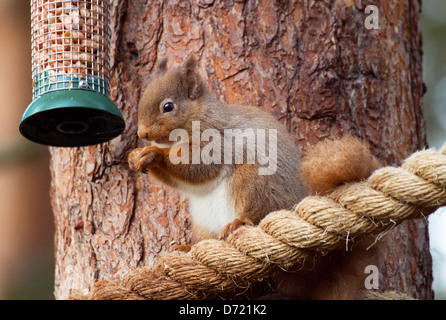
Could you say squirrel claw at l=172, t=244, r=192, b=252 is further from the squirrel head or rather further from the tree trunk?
the squirrel head

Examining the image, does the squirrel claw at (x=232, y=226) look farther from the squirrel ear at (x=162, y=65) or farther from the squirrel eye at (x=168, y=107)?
the squirrel ear at (x=162, y=65)

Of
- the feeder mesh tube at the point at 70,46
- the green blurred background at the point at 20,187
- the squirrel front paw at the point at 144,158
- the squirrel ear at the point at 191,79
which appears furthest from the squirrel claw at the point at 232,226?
the green blurred background at the point at 20,187

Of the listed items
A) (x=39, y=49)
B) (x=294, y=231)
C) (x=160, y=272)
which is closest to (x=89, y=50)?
(x=39, y=49)

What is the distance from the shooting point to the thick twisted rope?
1.80 metres

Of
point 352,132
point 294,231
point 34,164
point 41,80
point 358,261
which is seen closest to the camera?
point 294,231

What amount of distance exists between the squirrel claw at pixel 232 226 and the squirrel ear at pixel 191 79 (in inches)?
24.3

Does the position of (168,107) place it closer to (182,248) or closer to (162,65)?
(162,65)

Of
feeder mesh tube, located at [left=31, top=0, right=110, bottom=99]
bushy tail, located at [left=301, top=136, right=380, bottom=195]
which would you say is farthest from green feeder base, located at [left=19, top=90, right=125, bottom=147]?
bushy tail, located at [left=301, top=136, right=380, bottom=195]

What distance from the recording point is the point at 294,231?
6.25ft

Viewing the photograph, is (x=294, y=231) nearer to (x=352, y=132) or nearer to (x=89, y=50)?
(x=352, y=132)

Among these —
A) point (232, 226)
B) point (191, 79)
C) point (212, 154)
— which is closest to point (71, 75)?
point (191, 79)

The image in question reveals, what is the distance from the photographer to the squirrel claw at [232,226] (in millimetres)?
2285

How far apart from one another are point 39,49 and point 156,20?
1.77ft

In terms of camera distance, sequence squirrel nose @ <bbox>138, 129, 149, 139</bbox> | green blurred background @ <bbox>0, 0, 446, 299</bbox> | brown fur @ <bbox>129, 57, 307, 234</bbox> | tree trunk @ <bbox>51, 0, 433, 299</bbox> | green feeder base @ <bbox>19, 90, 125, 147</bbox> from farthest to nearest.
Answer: green blurred background @ <bbox>0, 0, 446, 299</bbox> < tree trunk @ <bbox>51, 0, 433, 299</bbox> < squirrel nose @ <bbox>138, 129, 149, 139</bbox> < brown fur @ <bbox>129, 57, 307, 234</bbox> < green feeder base @ <bbox>19, 90, 125, 147</bbox>
